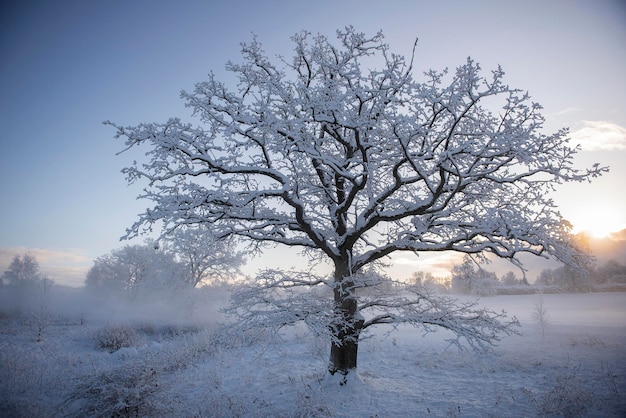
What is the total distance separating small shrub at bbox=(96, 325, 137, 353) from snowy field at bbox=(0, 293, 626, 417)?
80 millimetres

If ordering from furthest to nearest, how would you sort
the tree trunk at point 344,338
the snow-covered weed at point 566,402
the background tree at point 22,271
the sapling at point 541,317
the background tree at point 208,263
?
the background tree at point 22,271 < the background tree at point 208,263 < the sapling at point 541,317 < the tree trunk at point 344,338 < the snow-covered weed at point 566,402

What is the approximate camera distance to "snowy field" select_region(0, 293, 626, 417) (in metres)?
6.18

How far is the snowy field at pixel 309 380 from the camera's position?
20.3ft

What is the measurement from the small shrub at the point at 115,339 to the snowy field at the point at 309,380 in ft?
0.26

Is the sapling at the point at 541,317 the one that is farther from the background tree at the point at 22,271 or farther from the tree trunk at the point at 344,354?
the background tree at the point at 22,271

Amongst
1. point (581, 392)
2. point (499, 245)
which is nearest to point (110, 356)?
point (499, 245)

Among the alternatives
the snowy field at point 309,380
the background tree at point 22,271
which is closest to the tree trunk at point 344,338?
the snowy field at point 309,380

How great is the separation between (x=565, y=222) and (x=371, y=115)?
557 cm

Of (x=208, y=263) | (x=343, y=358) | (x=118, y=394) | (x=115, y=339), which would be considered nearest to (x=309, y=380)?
(x=343, y=358)

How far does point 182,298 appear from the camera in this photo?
90.4ft

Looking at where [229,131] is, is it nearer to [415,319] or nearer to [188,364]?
[415,319]

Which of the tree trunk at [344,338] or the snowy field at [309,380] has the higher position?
the tree trunk at [344,338]

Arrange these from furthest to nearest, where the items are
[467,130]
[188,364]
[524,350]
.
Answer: [524,350]
[188,364]
[467,130]

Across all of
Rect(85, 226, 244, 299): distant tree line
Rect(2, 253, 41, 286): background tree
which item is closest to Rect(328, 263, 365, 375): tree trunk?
Rect(85, 226, 244, 299): distant tree line
